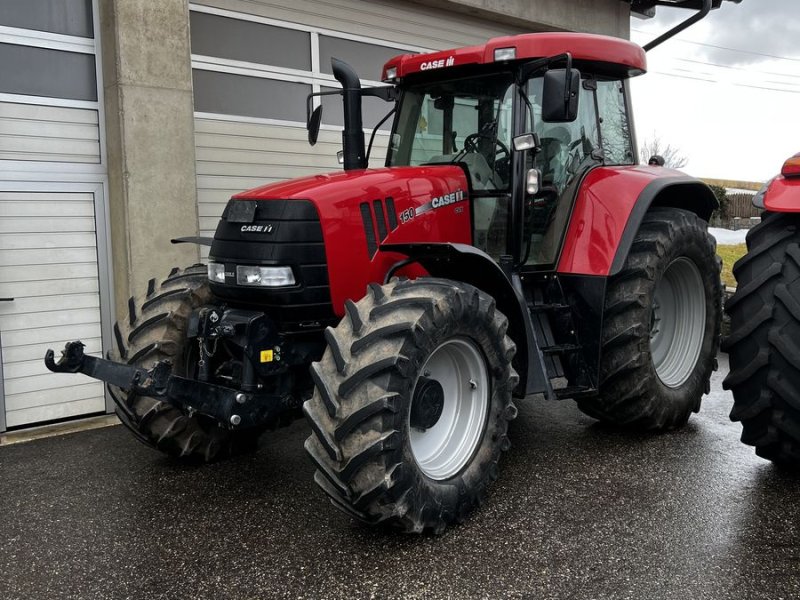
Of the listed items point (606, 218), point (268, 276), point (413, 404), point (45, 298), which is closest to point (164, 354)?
point (268, 276)

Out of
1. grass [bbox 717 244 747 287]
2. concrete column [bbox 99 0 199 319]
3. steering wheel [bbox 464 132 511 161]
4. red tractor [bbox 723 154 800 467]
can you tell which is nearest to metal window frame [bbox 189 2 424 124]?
concrete column [bbox 99 0 199 319]

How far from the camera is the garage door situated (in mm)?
5500

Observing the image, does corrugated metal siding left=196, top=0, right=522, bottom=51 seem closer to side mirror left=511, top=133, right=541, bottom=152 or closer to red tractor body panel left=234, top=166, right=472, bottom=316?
red tractor body panel left=234, top=166, right=472, bottom=316

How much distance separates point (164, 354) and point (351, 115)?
5.86 feet

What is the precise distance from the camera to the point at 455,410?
382cm

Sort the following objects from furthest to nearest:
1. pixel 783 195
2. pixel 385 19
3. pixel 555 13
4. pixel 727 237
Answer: pixel 727 237
pixel 555 13
pixel 385 19
pixel 783 195

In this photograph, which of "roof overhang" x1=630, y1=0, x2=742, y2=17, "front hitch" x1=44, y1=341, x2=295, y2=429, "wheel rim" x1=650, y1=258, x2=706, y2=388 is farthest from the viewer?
"roof overhang" x1=630, y1=0, x2=742, y2=17

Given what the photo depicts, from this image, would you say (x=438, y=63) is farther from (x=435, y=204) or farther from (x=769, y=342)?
(x=769, y=342)

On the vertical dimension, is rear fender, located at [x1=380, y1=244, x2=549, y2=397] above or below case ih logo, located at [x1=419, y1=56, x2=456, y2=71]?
A: below

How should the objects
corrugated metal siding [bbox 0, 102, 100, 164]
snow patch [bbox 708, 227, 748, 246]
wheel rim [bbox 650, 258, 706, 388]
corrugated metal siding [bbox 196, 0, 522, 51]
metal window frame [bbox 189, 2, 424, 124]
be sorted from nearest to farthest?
wheel rim [bbox 650, 258, 706, 388] → corrugated metal siding [bbox 0, 102, 100, 164] → metal window frame [bbox 189, 2, 424, 124] → corrugated metal siding [bbox 196, 0, 522, 51] → snow patch [bbox 708, 227, 748, 246]

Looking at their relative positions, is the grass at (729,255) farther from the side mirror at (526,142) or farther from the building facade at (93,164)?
the building facade at (93,164)

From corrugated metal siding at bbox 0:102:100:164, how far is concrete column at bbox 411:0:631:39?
12.4 feet

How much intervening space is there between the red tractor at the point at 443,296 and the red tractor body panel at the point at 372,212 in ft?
0.04

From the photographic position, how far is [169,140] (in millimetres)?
5848
